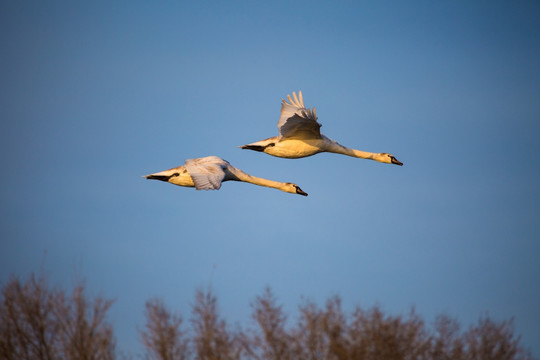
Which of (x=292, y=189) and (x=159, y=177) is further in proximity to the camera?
(x=292, y=189)

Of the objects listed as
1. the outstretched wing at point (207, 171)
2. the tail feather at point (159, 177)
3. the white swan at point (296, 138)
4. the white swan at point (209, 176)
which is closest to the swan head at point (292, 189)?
the white swan at point (209, 176)

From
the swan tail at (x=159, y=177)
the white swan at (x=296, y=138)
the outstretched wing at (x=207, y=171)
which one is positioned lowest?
the outstretched wing at (x=207, y=171)

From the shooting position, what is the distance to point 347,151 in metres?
35.2

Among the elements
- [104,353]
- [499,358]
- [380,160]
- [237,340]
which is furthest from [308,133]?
[499,358]

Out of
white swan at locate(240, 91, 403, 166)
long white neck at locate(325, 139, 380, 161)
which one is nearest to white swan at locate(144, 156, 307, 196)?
white swan at locate(240, 91, 403, 166)

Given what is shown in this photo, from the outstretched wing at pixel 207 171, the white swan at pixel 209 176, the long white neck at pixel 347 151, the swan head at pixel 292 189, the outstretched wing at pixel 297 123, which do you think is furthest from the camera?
the swan head at pixel 292 189

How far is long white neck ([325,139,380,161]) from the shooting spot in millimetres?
34031

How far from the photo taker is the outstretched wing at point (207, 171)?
27.5 m

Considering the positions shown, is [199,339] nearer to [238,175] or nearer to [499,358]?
[238,175]

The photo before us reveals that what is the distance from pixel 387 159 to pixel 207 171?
10087mm

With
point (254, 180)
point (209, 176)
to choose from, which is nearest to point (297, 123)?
point (254, 180)

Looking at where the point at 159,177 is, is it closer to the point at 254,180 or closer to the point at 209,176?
the point at 254,180

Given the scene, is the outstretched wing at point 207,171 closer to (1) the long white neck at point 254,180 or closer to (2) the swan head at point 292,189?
(1) the long white neck at point 254,180

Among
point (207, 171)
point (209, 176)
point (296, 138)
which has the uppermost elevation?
point (296, 138)
